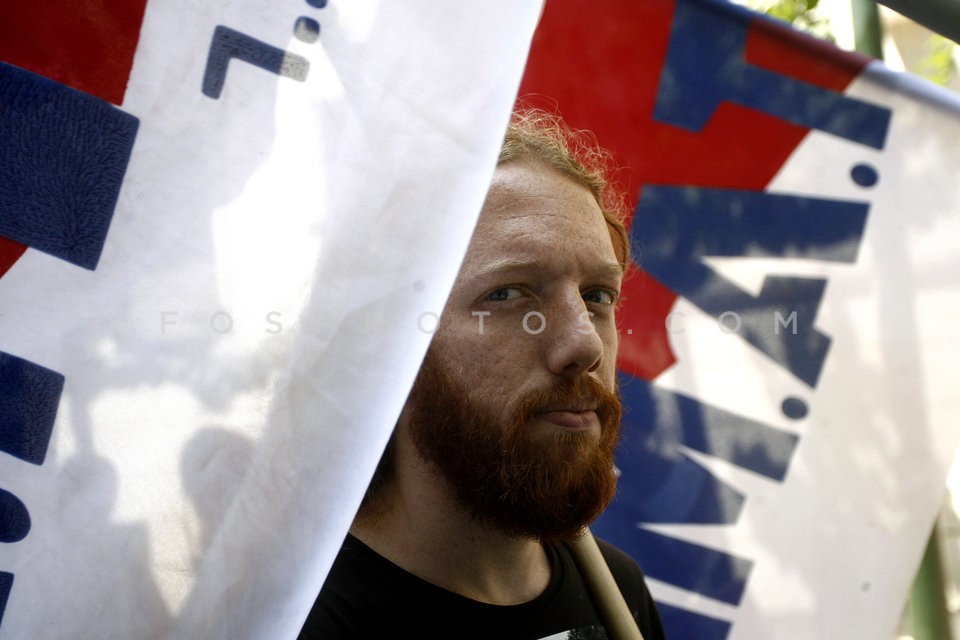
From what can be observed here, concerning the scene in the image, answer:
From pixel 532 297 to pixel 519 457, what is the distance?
9.6 inches

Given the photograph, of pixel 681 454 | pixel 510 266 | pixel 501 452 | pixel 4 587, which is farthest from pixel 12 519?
pixel 681 454

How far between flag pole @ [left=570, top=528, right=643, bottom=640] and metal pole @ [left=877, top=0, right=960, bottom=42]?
92 centimetres

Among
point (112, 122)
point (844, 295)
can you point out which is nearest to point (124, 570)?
point (112, 122)

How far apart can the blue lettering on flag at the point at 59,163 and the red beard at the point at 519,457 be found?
1.98ft

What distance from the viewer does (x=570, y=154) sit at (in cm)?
161

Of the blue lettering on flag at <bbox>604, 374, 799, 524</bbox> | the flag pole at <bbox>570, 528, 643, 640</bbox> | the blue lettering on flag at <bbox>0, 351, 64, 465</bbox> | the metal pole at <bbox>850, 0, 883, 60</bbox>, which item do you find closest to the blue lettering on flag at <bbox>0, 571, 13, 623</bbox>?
the blue lettering on flag at <bbox>0, 351, 64, 465</bbox>

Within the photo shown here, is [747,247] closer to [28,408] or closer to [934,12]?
[934,12]

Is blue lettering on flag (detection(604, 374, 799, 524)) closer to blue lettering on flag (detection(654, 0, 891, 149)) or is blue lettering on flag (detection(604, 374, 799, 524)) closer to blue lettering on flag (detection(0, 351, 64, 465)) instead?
blue lettering on flag (detection(654, 0, 891, 149))

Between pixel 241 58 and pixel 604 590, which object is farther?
pixel 604 590

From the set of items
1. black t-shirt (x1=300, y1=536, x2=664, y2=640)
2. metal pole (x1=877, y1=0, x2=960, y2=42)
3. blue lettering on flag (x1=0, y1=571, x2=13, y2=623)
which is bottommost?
black t-shirt (x1=300, y1=536, x2=664, y2=640)

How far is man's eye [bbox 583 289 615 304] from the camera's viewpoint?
1364 mm

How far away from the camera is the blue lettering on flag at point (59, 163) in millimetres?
776

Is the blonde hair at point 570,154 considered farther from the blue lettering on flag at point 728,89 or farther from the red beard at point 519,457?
the red beard at point 519,457

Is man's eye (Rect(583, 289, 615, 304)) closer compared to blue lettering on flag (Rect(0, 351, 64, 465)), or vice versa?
blue lettering on flag (Rect(0, 351, 64, 465))
